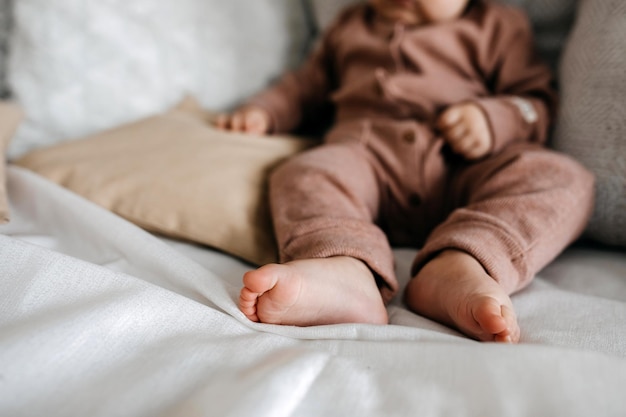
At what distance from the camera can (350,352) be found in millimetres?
440

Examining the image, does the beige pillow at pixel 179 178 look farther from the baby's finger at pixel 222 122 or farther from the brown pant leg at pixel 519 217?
the brown pant leg at pixel 519 217

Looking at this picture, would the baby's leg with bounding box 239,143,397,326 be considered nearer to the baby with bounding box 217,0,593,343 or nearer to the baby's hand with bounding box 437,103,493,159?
the baby with bounding box 217,0,593,343

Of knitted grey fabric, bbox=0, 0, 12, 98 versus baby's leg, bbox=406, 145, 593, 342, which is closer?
baby's leg, bbox=406, 145, 593, 342

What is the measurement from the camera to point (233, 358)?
1.36 feet

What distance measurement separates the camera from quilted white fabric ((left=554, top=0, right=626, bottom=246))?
73cm

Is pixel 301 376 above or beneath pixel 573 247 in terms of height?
above

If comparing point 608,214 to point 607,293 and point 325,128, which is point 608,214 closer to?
point 607,293

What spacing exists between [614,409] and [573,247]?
0.49m

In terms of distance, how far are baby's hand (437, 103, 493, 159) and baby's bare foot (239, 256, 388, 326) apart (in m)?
0.33

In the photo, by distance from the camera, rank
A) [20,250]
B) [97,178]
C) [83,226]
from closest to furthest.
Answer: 1. [20,250]
2. [83,226]
3. [97,178]

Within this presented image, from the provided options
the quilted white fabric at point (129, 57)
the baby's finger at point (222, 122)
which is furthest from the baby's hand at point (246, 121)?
the quilted white fabric at point (129, 57)

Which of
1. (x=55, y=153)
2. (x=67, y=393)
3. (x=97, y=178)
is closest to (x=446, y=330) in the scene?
(x=67, y=393)

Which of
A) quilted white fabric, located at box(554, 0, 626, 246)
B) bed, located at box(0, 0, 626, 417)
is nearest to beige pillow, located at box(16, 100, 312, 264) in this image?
bed, located at box(0, 0, 626, 417)

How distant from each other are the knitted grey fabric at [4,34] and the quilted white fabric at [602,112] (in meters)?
0.92
